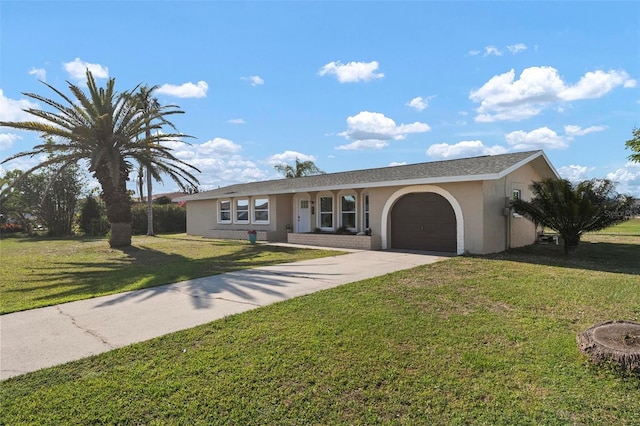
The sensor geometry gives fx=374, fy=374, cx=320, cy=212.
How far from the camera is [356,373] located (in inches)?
148

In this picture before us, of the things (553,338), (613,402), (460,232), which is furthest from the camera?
(460,232)

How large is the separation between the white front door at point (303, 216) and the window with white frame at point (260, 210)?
6.49 feet

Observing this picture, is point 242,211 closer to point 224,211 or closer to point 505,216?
point 224,211

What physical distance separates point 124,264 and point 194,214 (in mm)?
14813

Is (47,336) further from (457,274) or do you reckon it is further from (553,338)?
(457,274)

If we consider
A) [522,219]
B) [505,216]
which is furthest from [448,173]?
[522,219]

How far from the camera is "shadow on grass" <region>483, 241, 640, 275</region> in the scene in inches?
390

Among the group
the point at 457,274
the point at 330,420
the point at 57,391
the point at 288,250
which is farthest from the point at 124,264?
the point at 330,420

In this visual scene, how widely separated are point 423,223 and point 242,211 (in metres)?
11.9

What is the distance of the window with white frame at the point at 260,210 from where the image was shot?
2083 centimetres

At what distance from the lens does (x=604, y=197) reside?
11.6 metres

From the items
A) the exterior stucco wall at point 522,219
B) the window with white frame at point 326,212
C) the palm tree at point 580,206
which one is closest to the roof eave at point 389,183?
the window with white frame at point 326,212

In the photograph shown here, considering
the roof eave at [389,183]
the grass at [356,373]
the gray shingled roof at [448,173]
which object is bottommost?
the grass at [356,373]

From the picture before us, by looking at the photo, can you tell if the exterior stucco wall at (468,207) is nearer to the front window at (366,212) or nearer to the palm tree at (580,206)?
the palm tree at (580,206)
